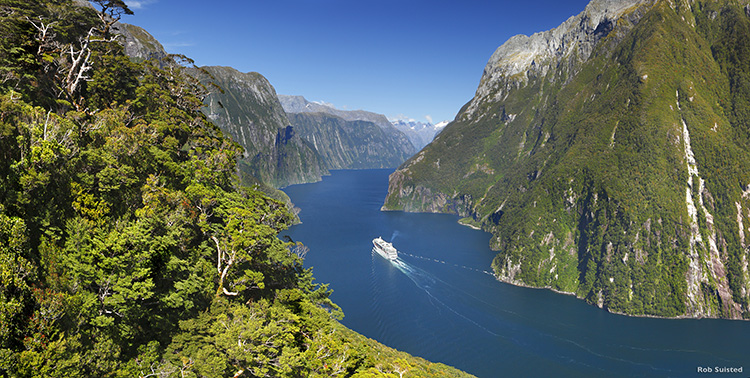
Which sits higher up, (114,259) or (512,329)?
(114,259)

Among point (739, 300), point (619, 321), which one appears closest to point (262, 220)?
point (619, 321)

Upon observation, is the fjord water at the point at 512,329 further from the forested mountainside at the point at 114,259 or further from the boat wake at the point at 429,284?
the forested mountainside at the point at 114,259

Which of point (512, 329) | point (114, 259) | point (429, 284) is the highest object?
point (114, 259)

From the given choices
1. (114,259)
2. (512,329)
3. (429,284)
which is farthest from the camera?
(429,284)

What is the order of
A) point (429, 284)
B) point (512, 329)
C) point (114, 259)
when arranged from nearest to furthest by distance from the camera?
point (114, 259), point (512, 329), point (429, 284)

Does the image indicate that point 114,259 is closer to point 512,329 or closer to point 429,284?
point 512,329

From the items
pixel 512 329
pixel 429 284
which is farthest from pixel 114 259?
pixel 429 284

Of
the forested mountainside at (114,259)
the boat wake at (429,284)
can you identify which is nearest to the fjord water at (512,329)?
the boat wake at (429,284)

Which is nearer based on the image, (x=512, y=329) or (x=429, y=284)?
(x=512, y=329)

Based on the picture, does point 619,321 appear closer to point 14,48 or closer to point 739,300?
point 739,300

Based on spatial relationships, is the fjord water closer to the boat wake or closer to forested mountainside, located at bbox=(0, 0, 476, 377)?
the boat wake
